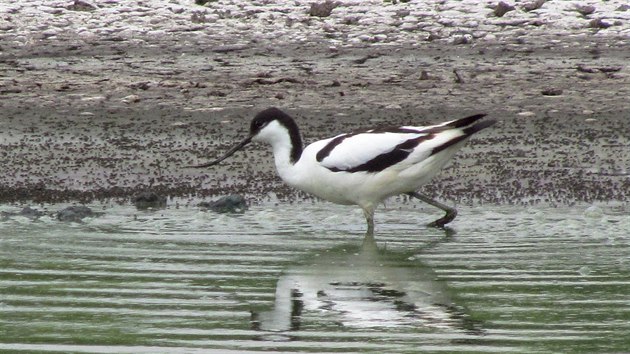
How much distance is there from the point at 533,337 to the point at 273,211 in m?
4.37

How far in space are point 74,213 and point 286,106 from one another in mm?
3840

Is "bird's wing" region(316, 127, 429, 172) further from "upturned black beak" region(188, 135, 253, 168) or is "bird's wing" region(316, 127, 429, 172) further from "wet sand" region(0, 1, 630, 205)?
"wet sand" region(0, 1, 630, 205)

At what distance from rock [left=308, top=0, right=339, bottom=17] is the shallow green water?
562cm

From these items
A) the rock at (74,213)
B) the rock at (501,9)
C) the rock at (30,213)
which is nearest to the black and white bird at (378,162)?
the rock at (74,213)

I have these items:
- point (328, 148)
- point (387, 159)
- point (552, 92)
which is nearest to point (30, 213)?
point (328, 148)

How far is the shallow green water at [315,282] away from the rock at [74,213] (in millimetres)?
145

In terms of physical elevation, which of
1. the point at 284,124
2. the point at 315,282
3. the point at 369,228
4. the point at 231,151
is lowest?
the point at 369,228

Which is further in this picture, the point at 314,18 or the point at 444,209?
the point at 314,18

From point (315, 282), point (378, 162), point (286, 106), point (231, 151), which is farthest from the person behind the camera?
point (286, 106)

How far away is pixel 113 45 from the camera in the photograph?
1558 centimetres

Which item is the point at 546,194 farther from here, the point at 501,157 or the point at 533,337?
the point at 533,337

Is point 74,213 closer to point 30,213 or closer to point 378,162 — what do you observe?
point 30,213

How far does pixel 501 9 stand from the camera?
16141mm

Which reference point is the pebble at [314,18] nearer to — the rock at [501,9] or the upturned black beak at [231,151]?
the rock at [501,9]
